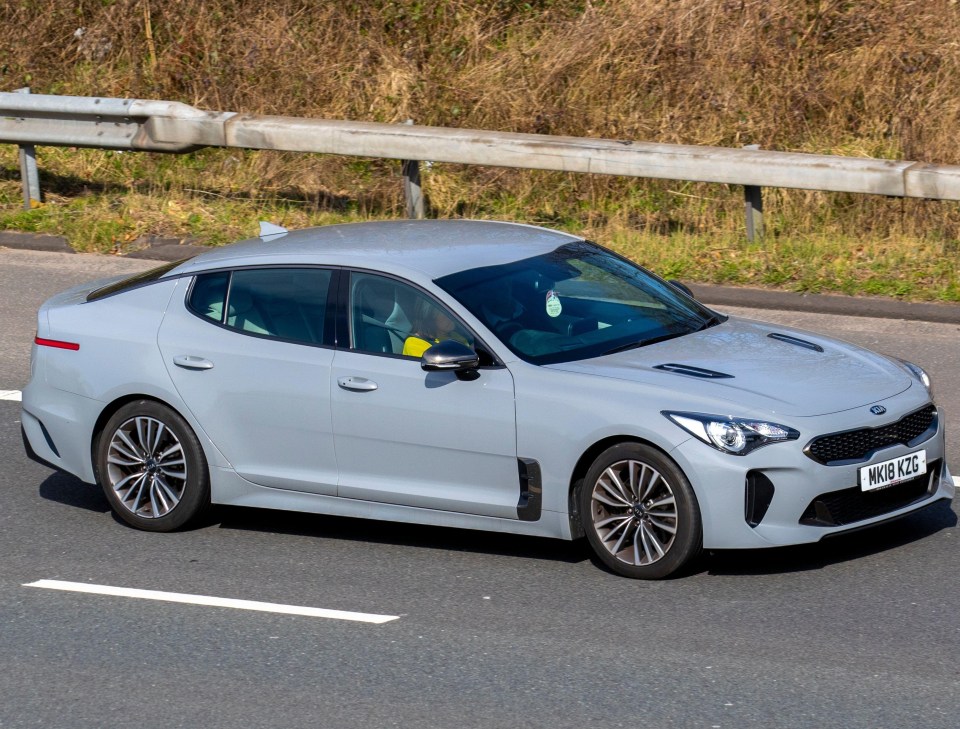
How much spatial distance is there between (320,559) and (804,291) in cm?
589

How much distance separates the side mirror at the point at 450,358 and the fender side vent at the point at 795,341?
1573mm

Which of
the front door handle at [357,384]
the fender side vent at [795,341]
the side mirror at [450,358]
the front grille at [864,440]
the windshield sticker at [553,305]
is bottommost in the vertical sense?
the front grille at [864,440]

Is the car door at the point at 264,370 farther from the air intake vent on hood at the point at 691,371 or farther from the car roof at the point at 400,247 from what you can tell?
the air intake vent on hood at the point at 691,371

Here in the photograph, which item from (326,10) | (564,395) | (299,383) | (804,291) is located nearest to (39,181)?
(326,10)

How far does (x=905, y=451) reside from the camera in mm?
7133

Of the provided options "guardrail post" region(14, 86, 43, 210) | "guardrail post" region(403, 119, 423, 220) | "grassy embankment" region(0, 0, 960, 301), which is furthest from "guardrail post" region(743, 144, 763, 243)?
"guardrail post" region(14, 86, 43, 210)

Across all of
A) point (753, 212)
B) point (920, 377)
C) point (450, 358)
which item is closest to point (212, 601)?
point (450, 358)

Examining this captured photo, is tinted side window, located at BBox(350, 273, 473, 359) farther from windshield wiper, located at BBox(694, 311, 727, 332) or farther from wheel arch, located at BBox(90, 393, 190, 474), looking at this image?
windshield wiper, located at BBox(694, 311, 727, 332)

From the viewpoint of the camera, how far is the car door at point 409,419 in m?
7.30

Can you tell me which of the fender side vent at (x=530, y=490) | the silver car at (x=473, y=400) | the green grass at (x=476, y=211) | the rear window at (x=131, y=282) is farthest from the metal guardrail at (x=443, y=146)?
the fender side vent at (x=530, y=490)

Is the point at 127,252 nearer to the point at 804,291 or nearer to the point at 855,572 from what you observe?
the point at 804,291

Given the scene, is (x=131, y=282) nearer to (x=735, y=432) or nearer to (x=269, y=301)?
(x=269, y=301)

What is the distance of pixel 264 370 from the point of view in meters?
7.85

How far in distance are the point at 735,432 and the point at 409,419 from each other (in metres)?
1.55
